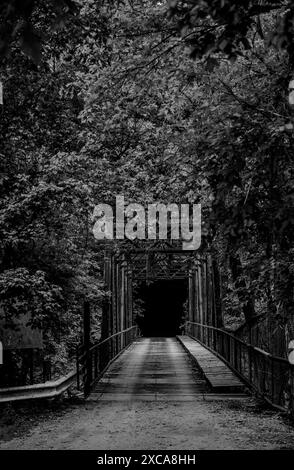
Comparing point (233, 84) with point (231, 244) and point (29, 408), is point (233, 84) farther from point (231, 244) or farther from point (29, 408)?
point (29, 408)

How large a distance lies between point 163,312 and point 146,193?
182ft

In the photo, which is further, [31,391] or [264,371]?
[264,371]

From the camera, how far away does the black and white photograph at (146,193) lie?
6.26 metres

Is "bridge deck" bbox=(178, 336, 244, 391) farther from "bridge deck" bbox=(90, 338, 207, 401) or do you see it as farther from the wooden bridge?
"bridge deck" bbox=(90, 338, 207, 401)

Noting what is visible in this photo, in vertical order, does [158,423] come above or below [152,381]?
above

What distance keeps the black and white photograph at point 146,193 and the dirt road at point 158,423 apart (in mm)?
44

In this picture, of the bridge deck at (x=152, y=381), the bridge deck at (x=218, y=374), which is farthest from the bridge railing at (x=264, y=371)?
the bridge deck at (x=152, y=381)

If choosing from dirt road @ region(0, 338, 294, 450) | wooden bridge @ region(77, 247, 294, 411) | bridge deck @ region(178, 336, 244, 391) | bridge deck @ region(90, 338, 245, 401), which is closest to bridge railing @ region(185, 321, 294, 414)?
wooden bridge @ region(77, 247, 294, 411)

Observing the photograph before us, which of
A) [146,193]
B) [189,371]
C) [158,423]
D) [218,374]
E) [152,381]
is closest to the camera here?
[158,423]

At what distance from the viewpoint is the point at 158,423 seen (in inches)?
366

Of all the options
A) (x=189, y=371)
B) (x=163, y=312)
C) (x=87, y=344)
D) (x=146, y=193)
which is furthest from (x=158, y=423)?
(x=163, y=312)

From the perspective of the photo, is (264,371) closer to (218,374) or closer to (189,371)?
(218,374)

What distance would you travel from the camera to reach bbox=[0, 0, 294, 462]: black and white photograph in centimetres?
626

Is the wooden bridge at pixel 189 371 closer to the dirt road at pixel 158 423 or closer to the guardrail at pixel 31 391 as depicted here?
the dirt road at pixel 158 423
